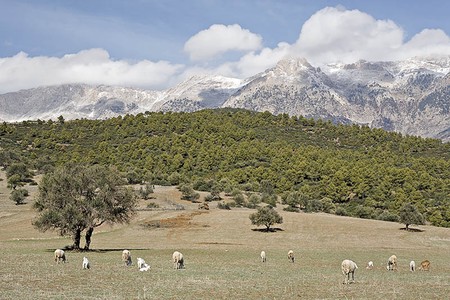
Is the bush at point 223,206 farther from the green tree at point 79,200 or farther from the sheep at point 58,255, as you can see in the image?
the sheep at point 58,255

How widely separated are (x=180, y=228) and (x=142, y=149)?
302ft

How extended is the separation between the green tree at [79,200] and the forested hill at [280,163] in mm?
74736

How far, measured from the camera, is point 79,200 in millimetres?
56625

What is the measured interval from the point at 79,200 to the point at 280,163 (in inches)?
4318

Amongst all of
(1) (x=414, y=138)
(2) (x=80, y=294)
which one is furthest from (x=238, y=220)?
(1) (x=414, y=138)

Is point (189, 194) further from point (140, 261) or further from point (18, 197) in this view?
point (140, 261)

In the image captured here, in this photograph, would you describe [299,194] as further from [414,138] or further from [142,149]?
[414,138]

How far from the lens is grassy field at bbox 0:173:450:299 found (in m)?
26.7

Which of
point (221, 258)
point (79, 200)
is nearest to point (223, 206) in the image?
point (79, 200)

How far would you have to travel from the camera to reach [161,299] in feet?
77.4

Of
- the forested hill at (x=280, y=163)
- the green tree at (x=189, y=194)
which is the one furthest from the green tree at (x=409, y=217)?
the green tree at (x=189, y=194)

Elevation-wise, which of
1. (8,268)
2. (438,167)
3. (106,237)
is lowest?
(106,237)

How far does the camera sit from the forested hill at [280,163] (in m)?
133

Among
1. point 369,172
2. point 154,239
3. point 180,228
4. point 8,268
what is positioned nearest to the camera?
point 8,268
